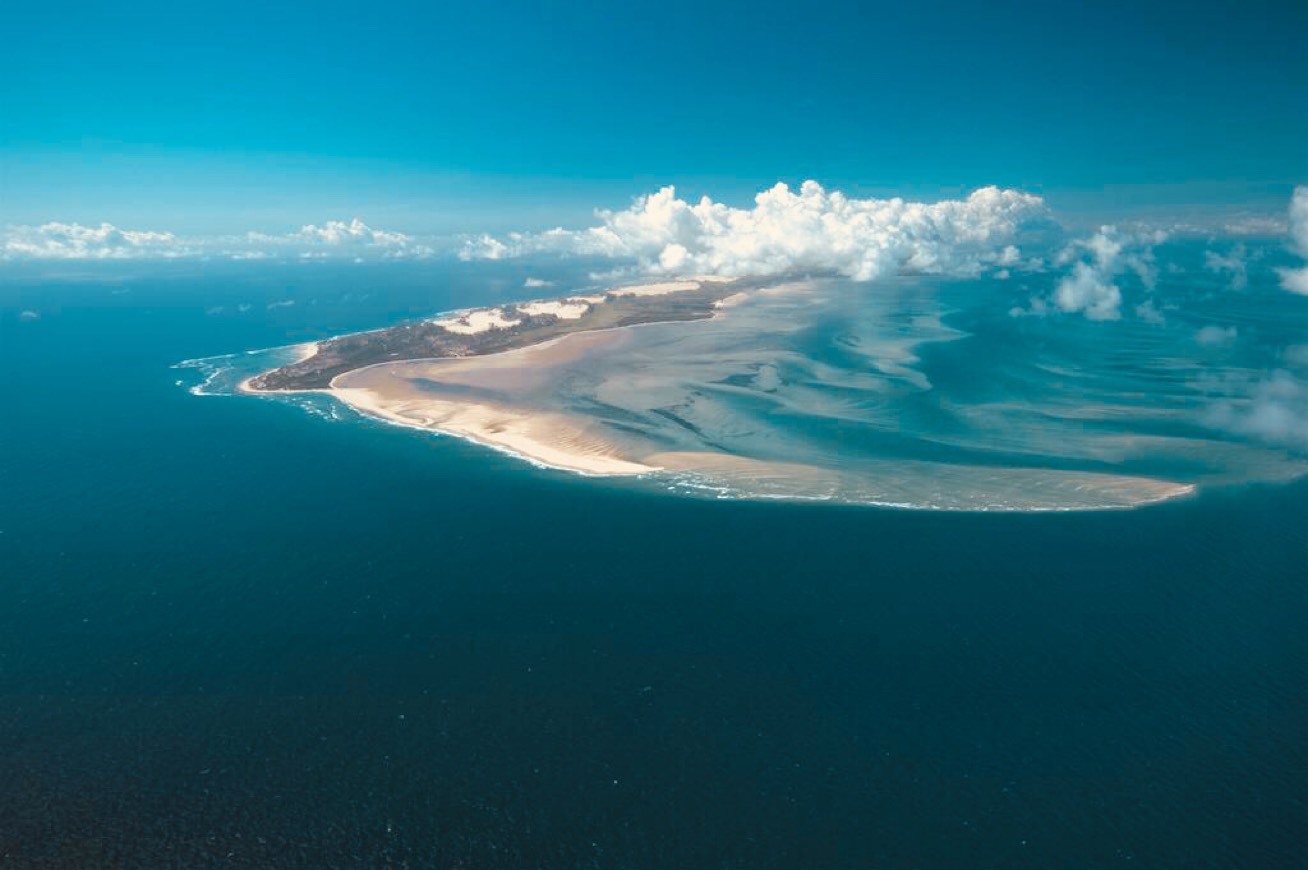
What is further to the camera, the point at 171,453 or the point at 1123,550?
the point at 171,453

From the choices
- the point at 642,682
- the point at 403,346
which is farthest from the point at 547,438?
the point at 403,346

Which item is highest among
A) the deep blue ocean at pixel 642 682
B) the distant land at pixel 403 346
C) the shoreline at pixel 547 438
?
the distant land at pixel 403 346

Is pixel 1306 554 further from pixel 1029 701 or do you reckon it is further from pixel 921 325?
pixel 921 325

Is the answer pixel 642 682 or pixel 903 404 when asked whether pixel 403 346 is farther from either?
pixel 642 682

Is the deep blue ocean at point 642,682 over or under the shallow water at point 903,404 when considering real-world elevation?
under

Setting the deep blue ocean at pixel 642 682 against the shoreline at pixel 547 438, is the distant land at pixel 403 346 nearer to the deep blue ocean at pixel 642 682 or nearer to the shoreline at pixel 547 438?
the shoreline at pixel 547 438

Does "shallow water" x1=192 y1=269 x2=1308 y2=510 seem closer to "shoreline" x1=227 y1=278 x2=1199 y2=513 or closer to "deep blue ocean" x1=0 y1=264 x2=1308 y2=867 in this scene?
"shoreline" x1=227 y1=278 x2=1199 y2=513

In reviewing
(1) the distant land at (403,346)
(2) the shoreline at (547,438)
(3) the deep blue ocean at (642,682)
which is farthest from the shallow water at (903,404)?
(1) the distant land at (403,346)

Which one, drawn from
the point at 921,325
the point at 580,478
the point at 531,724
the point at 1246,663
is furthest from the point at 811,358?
the point at 531,724

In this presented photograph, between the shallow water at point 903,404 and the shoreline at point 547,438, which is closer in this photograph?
the shoreline at point 547,438
